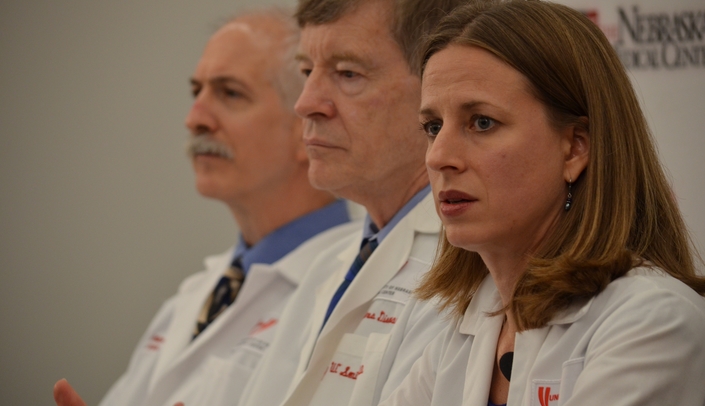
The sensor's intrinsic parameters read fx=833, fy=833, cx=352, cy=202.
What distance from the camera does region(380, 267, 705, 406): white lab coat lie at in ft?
3.44

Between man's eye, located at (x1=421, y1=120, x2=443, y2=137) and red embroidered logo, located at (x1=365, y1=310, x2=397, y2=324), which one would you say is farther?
red embroidered logo, located at (x1=365, y1=310, x2=397, y2=324)

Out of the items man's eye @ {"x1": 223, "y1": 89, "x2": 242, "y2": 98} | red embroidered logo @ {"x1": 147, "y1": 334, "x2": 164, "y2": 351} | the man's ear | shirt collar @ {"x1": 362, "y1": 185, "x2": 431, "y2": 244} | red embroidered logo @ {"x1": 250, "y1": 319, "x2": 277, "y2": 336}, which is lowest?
red embroidered logo @ {"x1": 147, "y1": 334, "x2": 164, "y2": 351}

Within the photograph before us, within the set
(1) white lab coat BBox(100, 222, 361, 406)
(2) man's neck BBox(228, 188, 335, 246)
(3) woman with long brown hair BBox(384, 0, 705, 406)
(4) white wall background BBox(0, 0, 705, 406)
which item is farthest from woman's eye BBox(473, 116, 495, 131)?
(4) white wall background BBox(0, 0, 705, 406)

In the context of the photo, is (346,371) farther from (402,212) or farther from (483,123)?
(483,123)

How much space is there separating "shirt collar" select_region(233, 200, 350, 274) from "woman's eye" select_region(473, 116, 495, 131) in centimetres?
168

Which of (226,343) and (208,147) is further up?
(208,147)

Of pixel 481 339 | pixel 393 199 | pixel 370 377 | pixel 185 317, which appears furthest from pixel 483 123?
pixel 185 317

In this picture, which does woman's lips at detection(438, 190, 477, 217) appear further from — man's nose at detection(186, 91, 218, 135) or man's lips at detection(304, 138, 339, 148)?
man's nose at detection(186, 91, 218, 135)

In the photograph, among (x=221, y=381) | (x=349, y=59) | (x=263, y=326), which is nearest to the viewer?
(x=349, y=59)

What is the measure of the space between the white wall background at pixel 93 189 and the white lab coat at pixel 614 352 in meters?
2.96

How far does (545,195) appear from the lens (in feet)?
4.21

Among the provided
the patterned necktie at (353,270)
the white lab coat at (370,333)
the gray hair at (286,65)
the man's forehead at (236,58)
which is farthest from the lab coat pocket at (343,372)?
the man's forehead at (236,58)

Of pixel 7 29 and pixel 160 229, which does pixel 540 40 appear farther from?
pixel 7 29

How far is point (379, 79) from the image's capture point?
6.60 ft
